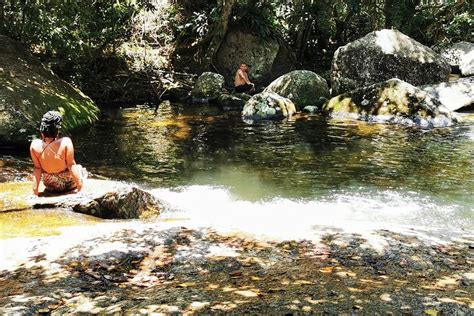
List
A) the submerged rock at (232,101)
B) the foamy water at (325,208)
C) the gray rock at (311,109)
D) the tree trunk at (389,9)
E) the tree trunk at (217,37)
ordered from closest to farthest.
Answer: the foamy water at (325,208) → the gray rock at (311,109) → the submerged rock at (232,101) → the tree trunk at (217,37) → the tree trunk at (389,9)

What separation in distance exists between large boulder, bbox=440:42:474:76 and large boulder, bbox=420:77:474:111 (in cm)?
336

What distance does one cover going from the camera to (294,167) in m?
9.55

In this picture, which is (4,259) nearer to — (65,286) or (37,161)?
(65,286)

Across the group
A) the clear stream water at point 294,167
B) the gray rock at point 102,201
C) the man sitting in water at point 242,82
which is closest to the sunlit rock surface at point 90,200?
the gray rock at point 102,201

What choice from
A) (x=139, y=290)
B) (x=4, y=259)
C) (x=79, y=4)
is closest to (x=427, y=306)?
(x=139, y=290)

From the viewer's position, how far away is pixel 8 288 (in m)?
3.77

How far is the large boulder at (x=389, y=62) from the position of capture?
16.5 meters

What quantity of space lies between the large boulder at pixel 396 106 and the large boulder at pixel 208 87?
197 inches

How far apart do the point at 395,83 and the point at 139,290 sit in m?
12.4

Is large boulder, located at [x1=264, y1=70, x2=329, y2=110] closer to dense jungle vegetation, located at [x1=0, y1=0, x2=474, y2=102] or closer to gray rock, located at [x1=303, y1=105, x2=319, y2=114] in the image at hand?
gray rock, located at [x1=303, y1=105, x2=319, y2=114]

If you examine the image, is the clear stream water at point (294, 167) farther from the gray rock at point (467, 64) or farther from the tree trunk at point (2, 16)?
the gray rock at point (467, 64)

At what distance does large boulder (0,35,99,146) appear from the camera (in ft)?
33.7

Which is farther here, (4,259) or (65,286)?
(4,259)

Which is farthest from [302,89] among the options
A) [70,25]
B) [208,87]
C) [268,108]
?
[70,25]
